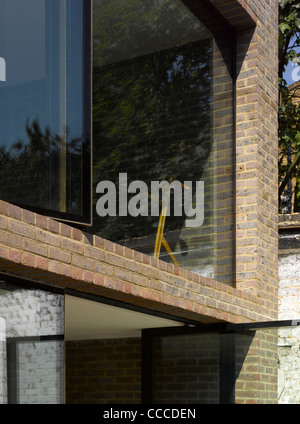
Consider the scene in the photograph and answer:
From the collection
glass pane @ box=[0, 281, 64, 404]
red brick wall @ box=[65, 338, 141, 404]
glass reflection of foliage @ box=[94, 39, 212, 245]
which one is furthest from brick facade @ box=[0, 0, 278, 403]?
red brick wall @ box=[65, 338, 141, 404]

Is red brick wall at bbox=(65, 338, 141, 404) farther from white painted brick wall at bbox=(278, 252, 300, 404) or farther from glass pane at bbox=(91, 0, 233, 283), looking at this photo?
glass pane at bbox=(91, 0, 233, 283)

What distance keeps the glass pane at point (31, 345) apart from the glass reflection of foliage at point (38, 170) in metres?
0.61

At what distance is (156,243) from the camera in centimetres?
727

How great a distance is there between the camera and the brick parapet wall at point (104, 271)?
4.96 metres

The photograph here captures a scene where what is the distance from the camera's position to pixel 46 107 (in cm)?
543

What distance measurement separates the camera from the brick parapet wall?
4.96 m

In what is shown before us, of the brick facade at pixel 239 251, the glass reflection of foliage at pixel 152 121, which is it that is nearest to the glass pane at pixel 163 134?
the glass reflection of foliage at pixel 152 121

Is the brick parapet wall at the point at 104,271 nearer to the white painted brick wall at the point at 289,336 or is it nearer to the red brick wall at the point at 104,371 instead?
the white painted brick wall at the point at 289,336

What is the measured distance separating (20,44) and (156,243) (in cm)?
262

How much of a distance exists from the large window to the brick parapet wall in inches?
7.9

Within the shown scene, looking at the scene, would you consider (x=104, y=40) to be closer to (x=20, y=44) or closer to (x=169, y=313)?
(x=20, y=44)

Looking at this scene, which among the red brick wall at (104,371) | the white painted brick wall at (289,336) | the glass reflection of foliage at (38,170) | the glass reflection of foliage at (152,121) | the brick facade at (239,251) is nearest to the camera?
the glass reflection of foliage at (38,170)

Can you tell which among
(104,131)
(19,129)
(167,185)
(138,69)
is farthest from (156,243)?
(19,129)

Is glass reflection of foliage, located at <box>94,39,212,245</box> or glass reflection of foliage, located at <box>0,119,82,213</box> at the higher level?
glass reflection of foliage, located at <box>94,39,212,245</box>
